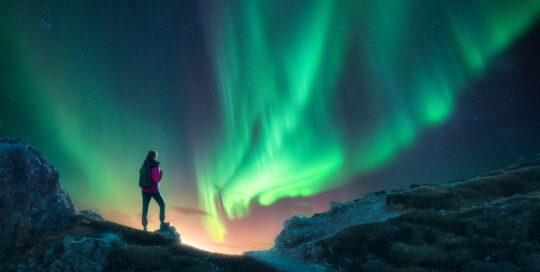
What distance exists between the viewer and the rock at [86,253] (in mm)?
12680

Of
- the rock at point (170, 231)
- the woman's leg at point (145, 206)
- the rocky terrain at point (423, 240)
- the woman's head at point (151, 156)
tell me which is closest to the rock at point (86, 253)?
the woman's leg at point (145, 206)

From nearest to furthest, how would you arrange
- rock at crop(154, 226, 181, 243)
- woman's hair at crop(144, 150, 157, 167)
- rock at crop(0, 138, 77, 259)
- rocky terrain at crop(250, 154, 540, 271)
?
rock at crop(0, 138, 77, 259), rocky terrain at crop(250, 154, 540, 271), woman's hair at crop(144, 150, 157, 167), rock at crop(154, 226, 181, 243)

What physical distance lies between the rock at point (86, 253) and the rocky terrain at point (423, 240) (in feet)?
35.2

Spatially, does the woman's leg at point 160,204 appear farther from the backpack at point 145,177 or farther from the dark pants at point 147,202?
the backpack at point 145,177

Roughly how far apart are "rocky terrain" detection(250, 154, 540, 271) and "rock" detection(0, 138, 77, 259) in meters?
14.3

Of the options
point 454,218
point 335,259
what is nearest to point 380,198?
point 454,218

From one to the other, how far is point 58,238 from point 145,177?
5.81 m

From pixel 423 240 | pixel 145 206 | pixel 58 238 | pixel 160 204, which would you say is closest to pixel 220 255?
pixel 160 204

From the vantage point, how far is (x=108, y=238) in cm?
1498

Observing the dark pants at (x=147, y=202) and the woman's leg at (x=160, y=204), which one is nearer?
the dark pants at (x=147, y=202)

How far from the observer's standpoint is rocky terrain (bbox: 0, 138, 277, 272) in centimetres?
1320

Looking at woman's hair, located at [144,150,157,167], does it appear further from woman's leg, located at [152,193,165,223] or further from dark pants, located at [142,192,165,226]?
woman's leg, located at [152,193,165,223]

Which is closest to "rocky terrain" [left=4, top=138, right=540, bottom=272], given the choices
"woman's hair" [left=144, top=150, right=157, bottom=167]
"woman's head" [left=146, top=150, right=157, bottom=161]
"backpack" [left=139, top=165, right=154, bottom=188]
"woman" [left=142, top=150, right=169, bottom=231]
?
"woman" [left=142, top=150, right=169, bottom=231]

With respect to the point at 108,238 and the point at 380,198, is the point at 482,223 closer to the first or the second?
the point at 380,198
